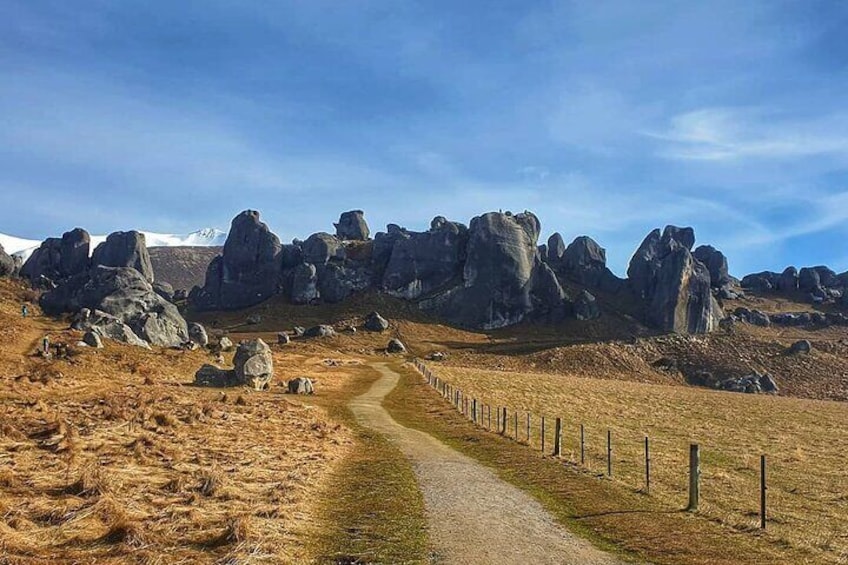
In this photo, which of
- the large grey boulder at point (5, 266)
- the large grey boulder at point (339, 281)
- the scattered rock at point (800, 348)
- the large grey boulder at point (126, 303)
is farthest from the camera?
the large grey boulder at point (339, 281)

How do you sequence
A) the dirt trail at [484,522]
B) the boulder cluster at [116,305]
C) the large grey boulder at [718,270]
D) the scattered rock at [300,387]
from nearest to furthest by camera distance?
the dirt trail at [484,522] < the scattered rock at [300,387] < the boulder cluster at [116,305] < the large grey boulder at [718,270]

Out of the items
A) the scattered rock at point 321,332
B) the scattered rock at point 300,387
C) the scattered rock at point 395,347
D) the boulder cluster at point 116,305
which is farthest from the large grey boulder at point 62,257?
the scattered rock at point 300,387

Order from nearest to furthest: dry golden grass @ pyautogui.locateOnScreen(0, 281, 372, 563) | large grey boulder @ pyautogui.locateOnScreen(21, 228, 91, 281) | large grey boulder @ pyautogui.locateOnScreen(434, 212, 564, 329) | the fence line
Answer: dry golden grass @ pyautogui.locateOnScreen(0, 281, 372, 563) < the fence line < large grey boulder @ pyautogui.locateOnScreen(434, 212, 564, 329) < large grey boulder @ pyautogui.locateOnScreen(21, 228, 91, 281)

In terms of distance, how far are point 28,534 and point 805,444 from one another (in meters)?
42.0

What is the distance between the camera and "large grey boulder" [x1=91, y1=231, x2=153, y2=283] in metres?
162

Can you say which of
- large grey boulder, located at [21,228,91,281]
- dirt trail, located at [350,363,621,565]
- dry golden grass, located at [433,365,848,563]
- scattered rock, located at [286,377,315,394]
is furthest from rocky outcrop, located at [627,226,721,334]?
large grey boulder, located at [21,228,91,281]

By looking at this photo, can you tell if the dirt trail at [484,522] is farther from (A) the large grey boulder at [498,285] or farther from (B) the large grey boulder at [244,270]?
(B) the large grey boulder at [244,270]

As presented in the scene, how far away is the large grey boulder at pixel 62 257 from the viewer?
161250 millimetres

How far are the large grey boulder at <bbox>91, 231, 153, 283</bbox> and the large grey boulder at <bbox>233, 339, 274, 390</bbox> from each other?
119 metres

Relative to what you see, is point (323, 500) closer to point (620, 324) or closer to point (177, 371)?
point (177, 371)

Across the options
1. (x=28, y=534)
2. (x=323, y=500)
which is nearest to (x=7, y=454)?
(x=28, y=534)

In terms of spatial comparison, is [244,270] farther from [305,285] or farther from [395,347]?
[395,347]

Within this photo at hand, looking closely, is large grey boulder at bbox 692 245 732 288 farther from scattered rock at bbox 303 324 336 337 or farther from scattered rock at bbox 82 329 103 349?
scattered rock at bbox 82 329 103 349

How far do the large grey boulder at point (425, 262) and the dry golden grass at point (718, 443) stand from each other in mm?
73263
